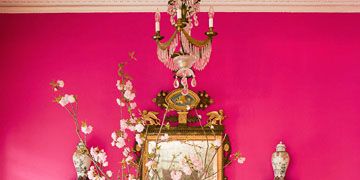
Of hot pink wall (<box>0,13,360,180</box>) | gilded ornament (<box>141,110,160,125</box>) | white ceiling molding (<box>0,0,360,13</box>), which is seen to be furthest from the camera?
white ceiling molding (<box>0,0,360,13</box>)

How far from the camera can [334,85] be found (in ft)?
18.8

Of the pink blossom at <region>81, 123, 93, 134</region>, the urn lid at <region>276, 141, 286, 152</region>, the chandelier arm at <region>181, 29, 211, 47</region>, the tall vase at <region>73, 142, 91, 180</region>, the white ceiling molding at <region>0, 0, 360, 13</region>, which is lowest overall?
the pink blossom at <region>81, 123, 93, 134</region>

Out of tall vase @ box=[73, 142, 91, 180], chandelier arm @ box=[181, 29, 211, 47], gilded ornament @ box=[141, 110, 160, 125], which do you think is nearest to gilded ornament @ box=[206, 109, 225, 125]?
gilded ornament @ box=[141, 110, 160, 125]

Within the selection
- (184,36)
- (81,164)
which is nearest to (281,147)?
(81,164)

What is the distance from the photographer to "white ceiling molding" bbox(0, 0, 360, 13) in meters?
5.81

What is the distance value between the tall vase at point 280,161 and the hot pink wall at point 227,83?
176 mm

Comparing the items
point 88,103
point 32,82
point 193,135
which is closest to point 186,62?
point 193,135

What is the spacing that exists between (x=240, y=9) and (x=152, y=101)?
1.52 metres

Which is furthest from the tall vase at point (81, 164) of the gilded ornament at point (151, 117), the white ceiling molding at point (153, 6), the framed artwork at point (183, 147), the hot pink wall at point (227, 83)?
the white ceiling molding at point (153, 6)

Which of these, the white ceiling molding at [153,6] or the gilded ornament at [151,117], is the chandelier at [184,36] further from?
the white ceiling molding at [153,6]

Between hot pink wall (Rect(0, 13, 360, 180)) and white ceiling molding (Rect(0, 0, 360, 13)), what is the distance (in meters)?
0.08

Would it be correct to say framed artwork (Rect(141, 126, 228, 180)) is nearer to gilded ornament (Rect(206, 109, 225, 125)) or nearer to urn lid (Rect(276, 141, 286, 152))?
gilded ornament (Rect(206, 109, 225, 125))

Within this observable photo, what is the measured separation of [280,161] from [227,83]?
1.08 meters

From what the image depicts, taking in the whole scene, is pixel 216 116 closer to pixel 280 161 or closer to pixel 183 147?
pixel 183 147
